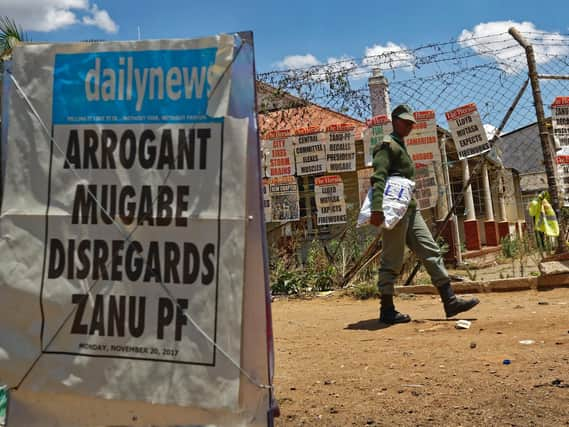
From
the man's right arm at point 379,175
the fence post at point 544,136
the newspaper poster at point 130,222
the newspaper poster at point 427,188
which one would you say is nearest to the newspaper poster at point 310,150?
the newspaper poster at point 427,188

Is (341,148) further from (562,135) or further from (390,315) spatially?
(390,315)

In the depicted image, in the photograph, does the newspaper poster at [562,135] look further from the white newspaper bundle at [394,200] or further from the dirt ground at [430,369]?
the white newspaper bundle at [394,200]

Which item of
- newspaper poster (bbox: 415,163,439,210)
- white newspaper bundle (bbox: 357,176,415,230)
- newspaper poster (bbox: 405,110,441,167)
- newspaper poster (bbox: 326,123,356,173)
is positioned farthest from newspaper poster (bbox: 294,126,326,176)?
white newspaper bundle (bbox: 357,176,415,230)

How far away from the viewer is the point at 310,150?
834 cm

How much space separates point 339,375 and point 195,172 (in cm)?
191

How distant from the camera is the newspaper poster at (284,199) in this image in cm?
845

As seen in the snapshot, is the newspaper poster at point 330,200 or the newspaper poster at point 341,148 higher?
the newspaper poster at point 341,148

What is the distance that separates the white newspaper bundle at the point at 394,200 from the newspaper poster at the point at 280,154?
386 centimetres

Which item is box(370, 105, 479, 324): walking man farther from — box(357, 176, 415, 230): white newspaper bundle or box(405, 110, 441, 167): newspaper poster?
box(405, 110, 441, 167): newspaper poster

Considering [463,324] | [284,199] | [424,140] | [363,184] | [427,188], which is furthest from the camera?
[363,184]

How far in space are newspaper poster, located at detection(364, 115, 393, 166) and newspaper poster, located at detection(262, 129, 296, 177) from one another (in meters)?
1.18

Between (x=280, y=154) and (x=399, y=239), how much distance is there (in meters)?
4.01

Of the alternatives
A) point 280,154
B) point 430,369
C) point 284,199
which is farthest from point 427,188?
point 430,369

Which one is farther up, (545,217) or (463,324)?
(545,217)
